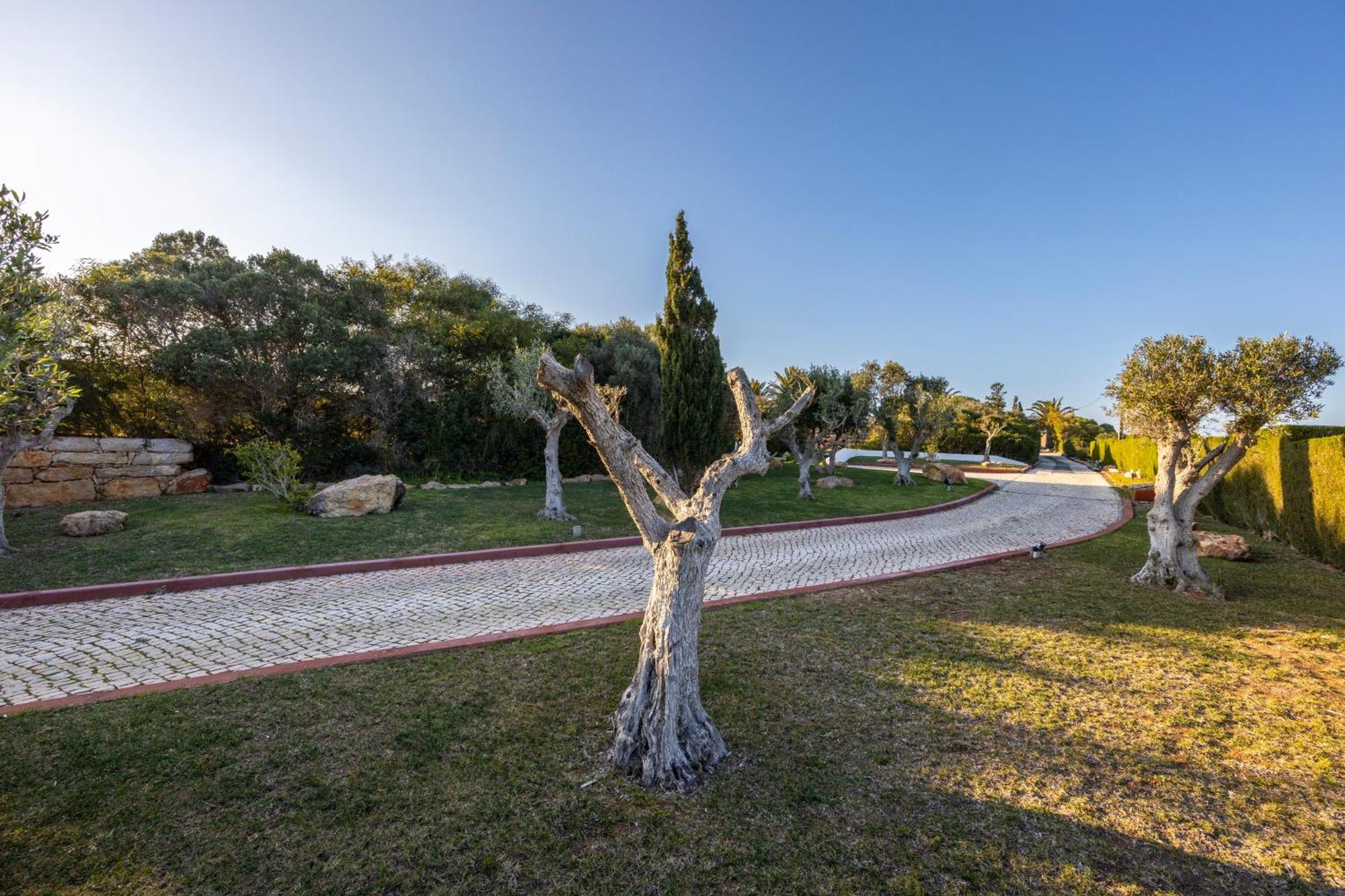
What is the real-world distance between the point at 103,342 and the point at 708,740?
23.1 metres

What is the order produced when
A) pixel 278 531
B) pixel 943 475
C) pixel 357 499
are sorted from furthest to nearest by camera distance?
1. pixel 943 475
2. pixel 357 499
3. pixel 278 531

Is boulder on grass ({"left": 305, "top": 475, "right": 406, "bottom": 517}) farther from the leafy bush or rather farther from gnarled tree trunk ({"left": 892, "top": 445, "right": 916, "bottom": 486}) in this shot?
gnarled tree trunk ({"left": 892, "top": 445, "right": 916, "bottom": 486})

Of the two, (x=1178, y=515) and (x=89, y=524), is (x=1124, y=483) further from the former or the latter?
(x=89, y=524)

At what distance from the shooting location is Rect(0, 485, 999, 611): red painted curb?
6.98m

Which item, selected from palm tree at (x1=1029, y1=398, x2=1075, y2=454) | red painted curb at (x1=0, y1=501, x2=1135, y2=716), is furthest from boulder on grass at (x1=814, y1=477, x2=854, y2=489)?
palm tree at (x1=1029, y1=398, x2=1075, y2=454)

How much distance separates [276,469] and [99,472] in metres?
5.40

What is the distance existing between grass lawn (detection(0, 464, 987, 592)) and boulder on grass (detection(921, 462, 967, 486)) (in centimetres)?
805

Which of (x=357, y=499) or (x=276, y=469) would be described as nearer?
(x=357, y=499)

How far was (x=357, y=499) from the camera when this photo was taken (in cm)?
1268

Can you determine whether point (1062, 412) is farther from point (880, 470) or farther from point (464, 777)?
point (464, 777)

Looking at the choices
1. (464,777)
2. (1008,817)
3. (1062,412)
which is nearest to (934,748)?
(1008,817)

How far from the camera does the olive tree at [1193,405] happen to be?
6977 millimetres

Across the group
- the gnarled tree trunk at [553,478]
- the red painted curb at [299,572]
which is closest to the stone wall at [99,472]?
the red painted curb at [299,572]

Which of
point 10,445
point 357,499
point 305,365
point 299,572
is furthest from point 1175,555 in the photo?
point 305,365
